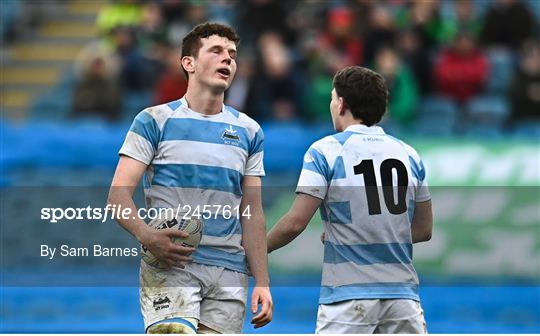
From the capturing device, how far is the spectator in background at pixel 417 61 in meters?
14.0

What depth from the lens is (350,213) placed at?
255 inches

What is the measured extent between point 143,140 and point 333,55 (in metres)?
7.78

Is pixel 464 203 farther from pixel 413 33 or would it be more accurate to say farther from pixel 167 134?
pixel 167 134

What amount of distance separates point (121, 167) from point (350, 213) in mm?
1169

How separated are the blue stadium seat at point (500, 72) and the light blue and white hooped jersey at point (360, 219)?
773 cm

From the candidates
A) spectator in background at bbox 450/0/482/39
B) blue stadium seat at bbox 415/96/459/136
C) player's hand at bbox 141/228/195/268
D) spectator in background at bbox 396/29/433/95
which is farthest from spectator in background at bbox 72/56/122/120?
player's hand at bbox 141/228/195/268

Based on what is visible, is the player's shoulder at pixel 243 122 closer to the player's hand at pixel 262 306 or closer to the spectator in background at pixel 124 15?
the player's hand at pixel 262 306

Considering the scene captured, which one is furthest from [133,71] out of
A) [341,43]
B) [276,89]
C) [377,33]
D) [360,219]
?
[360,219]

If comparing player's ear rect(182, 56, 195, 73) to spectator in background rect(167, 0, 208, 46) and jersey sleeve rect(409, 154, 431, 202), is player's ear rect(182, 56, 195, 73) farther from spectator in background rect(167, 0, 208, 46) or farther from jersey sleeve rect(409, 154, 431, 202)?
spectator in background rect(167, 0, 208, 46)

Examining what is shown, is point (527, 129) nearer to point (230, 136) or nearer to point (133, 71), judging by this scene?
point (133, 71)

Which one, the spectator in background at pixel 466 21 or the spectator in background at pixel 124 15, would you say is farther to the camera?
the spectator in background at pixel 124 15

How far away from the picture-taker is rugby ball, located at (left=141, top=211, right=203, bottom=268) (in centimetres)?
630

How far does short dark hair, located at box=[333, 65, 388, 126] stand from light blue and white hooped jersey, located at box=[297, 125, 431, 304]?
167 mm

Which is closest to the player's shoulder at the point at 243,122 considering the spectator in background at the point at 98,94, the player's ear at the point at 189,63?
the player's ear at the point at 189,63
